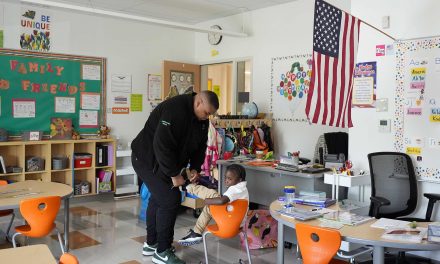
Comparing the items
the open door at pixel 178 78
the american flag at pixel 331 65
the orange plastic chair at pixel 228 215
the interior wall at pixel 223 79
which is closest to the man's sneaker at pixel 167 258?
the orange plastic chair at pixel 228 215

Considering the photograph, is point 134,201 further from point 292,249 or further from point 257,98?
point 292,249

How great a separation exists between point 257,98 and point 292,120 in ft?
2.67

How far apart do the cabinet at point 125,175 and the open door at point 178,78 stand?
1236 millimetres

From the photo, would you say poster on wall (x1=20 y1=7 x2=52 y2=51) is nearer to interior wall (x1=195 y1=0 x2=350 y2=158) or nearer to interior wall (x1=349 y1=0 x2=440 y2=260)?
interior wall (x1=195 y1=0 x2=350 y2=158)

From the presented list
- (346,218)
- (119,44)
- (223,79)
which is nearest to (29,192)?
(346,218)

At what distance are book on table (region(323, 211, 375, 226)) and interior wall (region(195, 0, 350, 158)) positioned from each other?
3.16 m

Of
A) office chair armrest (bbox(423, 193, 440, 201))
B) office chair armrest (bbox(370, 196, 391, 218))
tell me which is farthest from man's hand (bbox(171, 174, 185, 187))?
office chair armrest (bbox(423, 193, 440, 201))

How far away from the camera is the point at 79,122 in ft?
22.6

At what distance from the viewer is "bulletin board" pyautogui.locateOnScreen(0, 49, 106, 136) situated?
20.4 feet

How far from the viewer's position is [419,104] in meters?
4.15

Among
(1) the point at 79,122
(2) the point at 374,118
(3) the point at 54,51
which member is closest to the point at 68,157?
(1) the point at 79,122

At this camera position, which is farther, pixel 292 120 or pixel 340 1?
pixel 292 120

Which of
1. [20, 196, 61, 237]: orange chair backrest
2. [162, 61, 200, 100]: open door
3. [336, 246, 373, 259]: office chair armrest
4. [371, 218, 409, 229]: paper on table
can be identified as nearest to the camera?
[371, 218, 409, 229]: paper on table

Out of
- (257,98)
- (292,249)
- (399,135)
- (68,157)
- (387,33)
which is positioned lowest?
(292,249)
